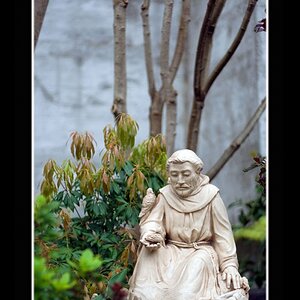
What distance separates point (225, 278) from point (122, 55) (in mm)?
2127

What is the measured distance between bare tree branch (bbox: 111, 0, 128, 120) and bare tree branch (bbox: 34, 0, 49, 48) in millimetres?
526

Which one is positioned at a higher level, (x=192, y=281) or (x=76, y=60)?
(x=76, y=60)

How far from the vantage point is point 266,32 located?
1226 centimetres

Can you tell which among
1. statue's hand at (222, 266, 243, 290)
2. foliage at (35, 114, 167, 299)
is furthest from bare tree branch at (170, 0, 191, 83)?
statue's hand at (222, 266, 243, 290)

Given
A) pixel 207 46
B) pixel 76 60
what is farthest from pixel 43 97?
pixel 207 46

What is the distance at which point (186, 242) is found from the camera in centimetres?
1139

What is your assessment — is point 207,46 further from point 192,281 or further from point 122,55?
point 192,281

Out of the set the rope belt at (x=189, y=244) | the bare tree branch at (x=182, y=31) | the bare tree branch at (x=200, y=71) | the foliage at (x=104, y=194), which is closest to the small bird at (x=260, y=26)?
the bare tree branch at (x=200, y=71)

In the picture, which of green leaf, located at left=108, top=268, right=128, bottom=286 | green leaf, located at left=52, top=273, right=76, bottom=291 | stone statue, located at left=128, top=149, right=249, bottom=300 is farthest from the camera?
green leaf, located at left=108, top=268, right=128, bottom=286

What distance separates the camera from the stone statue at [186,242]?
11.1 meters

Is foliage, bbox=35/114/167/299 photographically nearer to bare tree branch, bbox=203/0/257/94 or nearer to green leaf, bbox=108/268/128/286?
green leaf, bbox=108/268/128/286

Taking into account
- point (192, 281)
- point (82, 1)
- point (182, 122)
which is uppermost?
point (82, 1)

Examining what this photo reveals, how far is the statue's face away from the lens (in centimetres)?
1135

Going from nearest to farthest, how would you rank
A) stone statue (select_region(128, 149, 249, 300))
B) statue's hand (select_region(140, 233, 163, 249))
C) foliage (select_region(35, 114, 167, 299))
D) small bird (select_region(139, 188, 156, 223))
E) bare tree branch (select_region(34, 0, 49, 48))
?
1. stone statue (select_region(128, 149, 249, 300))
2. statue's hand (select_region(140, 233, 163, 249))
3. small bird (select_region(139, 188, 156, 223))
4. foliage (select_region(35, 114, 167, 299))
5. bare tree branch (select_region(34, 0, 49, 48))
